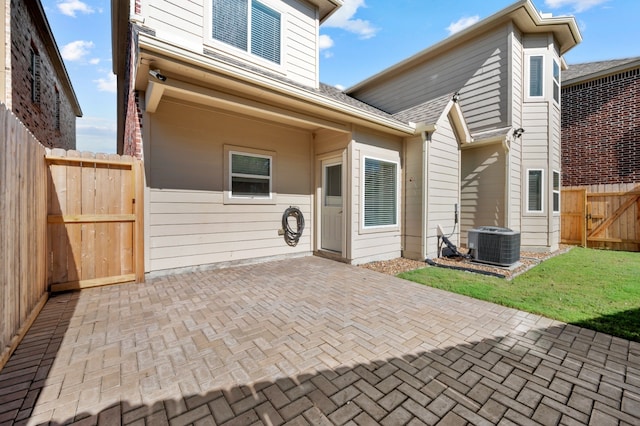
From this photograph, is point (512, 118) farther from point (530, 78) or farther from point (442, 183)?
point (442, 183)

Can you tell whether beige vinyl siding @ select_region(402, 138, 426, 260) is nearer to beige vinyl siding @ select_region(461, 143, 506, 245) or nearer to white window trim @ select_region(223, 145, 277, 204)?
beige vinyl siding @ select_region(461, 143, 506, 245)

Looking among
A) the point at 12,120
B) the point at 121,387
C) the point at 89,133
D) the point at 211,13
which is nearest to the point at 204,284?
the point at 121,387

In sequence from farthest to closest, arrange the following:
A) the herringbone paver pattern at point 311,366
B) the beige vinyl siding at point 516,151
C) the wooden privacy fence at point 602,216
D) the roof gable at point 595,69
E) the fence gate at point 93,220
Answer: the roof gable at point 595,69, the wooden privacy fence at point 602,216, the beige vinyl siding at point 516,151, the fence gate at point 93,220, the herringbone paver pattern at point 311,366

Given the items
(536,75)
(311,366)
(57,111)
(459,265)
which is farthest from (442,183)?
(57,111)

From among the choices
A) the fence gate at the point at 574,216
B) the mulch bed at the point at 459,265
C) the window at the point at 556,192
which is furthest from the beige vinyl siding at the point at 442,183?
the fence gate at the point at 574,216

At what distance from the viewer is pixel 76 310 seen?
3387 mm

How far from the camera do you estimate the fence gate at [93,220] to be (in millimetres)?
3984

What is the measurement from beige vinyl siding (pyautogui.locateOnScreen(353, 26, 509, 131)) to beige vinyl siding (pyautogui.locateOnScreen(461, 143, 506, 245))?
0.86m

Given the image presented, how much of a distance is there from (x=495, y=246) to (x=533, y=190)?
3.49m

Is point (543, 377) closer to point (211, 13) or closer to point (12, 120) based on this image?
point (12, 120)

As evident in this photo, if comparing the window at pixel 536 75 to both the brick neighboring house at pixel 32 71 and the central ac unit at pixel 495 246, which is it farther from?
the brick neighboring house at pixel 32 71

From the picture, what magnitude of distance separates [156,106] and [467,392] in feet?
17.6

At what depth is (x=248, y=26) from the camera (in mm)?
5922

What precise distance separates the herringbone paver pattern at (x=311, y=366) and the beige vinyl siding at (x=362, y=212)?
7.93 ft
